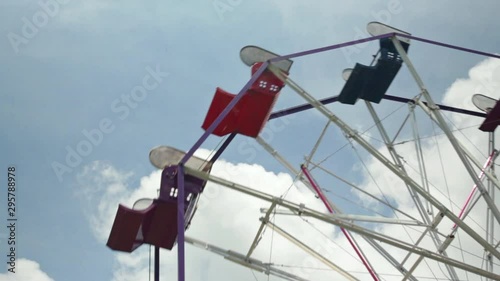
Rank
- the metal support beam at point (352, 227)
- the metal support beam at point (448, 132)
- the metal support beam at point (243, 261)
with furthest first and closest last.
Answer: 1. the metal support beam at point (243, 261)
2. the metal support beam at point (448, 132)
3. the metal support beam at point (352, 227)

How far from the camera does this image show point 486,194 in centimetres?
2422

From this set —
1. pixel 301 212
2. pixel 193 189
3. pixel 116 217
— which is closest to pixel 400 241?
pixel 301 212

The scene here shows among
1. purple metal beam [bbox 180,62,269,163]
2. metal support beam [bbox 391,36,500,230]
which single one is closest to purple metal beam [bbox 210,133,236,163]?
purple metal beam [bbox 180,62,269,163]

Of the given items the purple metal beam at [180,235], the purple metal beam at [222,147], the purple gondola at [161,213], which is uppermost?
the purple metal beam at [222,147]

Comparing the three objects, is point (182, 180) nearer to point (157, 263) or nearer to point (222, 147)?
point (222, 147)

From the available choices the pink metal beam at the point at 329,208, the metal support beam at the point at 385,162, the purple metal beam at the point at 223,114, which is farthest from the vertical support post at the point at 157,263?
the metal support beam at the point at 385,162

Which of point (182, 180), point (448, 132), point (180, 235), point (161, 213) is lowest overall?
point (180, 235)

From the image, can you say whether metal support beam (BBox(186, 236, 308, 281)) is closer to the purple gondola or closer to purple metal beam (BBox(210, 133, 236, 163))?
the purple gondola

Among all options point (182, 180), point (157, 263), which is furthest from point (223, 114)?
point (157, 263)

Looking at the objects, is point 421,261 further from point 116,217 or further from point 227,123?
point 116,217

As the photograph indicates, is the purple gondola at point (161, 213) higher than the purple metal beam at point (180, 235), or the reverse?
the purple gondola at point (161, 213)

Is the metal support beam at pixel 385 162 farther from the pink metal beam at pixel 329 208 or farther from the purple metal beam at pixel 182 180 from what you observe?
the pink metal beam at pixel 329 208

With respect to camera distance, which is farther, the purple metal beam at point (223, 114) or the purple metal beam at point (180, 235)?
the purple metal beam at point (223, 114)

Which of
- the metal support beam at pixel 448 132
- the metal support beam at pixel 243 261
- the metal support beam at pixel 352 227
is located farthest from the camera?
the metal support beam at pixel 243 261
